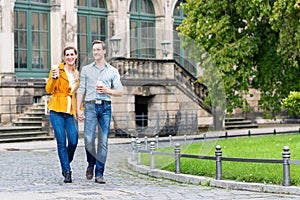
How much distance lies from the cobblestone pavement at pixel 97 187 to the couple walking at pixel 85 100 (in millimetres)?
599

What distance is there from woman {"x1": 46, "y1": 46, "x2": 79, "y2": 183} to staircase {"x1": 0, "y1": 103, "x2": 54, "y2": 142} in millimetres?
17229

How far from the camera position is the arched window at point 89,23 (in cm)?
3625

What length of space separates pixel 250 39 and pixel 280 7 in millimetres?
2183

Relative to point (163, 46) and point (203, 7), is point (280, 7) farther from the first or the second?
point (163, 46)

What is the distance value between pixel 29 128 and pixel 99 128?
18961 mm

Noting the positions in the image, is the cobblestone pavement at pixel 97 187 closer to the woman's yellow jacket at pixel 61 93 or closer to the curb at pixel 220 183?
the curb at pixel 220 183

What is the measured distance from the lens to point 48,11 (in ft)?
114

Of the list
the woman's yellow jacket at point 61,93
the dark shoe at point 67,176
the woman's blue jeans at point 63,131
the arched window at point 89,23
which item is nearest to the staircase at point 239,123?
the arched window at point 89,23

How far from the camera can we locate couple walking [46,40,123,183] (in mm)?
12797

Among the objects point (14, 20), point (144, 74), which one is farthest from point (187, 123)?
point (14, 20)

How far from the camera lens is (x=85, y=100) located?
1291 centimetres

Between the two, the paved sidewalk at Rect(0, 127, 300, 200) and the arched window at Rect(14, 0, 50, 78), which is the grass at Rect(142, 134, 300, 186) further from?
the arched window at Rect(14, 0, 50, 78)

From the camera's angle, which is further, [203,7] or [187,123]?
[203,7]

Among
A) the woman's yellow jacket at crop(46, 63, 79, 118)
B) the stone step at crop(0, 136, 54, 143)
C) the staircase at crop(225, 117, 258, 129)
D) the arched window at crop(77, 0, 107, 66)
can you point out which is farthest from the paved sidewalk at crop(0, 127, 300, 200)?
the staircase at crop(225, 117, 258, 129)
